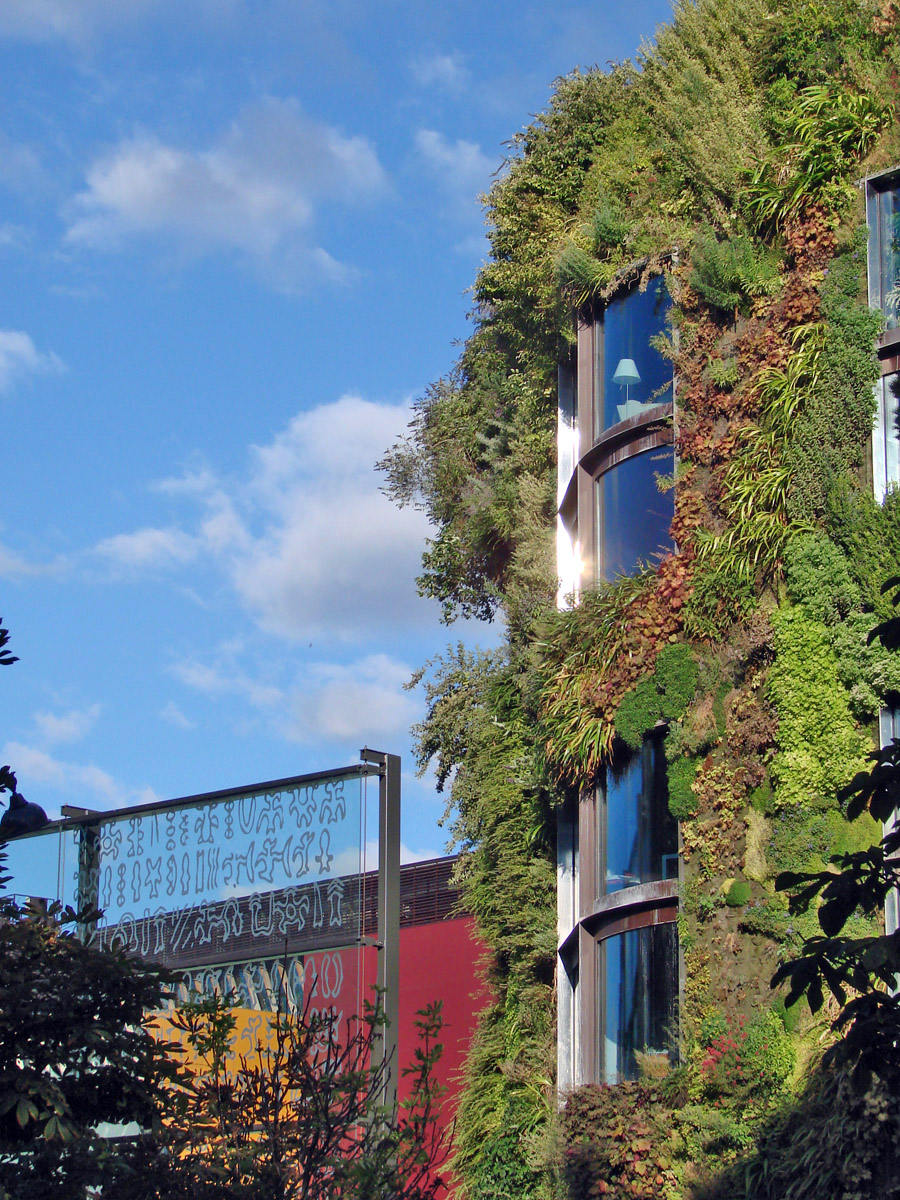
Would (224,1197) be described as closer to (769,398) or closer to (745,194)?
(769,398)

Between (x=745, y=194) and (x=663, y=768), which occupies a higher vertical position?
(x=745, y=194)

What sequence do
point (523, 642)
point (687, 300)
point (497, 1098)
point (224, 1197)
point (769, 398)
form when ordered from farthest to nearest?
point (523, 642)
point (497, 1098)
point (687, 300)
point (769, 398)
point (224, 1197)

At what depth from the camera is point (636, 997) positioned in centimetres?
1725

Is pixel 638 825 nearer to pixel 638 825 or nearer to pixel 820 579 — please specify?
pixel 638 825

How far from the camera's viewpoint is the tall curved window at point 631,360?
19.2m

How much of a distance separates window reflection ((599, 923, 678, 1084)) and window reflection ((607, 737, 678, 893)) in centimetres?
67

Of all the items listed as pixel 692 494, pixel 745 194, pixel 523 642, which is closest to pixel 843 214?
pixel 745 194

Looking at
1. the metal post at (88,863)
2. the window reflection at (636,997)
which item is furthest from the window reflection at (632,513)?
the metal post at (88,863)

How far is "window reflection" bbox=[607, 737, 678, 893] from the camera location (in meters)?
17.3

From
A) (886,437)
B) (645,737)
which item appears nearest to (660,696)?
(645,737)

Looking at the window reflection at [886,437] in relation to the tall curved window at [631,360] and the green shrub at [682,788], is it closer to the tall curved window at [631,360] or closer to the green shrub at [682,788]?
the tall curved window at [631,360]

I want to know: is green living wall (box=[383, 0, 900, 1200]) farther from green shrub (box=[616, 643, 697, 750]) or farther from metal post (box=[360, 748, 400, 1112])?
metal post (box=[360, 748, 400, 1112])

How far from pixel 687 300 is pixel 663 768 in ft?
18.9

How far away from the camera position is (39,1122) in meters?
9.07
